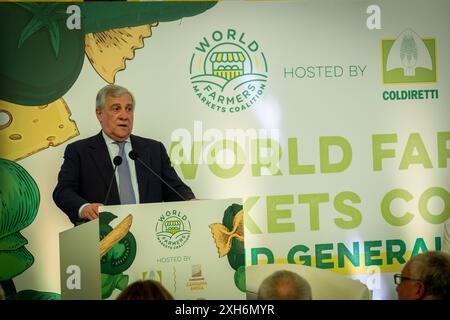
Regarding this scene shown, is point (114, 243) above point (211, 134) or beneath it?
beneath

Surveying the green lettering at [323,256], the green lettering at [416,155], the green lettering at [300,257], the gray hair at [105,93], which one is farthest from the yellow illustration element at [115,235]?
the green lettering at [416,155]

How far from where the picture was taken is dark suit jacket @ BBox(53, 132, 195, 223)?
411 cm

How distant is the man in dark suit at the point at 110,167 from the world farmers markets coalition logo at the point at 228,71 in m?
0.46

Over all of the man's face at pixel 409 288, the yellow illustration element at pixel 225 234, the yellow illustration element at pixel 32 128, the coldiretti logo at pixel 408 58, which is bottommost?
the man's face at pixel 409 288

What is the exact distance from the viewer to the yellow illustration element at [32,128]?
161 inches

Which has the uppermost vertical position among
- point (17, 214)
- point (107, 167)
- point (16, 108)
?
point (16, 108)

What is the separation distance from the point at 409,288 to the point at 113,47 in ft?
7.69

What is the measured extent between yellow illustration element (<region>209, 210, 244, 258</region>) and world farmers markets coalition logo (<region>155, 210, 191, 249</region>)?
183mm

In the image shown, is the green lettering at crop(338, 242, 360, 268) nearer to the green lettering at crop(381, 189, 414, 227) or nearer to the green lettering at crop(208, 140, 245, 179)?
the green lettering at crop(381, 189, 414, 227)

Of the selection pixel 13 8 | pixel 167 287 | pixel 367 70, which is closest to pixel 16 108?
pixel 13 8

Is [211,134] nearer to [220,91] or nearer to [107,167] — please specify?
[220,91]

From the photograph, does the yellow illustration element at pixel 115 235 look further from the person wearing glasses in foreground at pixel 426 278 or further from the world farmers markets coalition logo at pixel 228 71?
the person wearing glasses in foreground at pixel 426 278
